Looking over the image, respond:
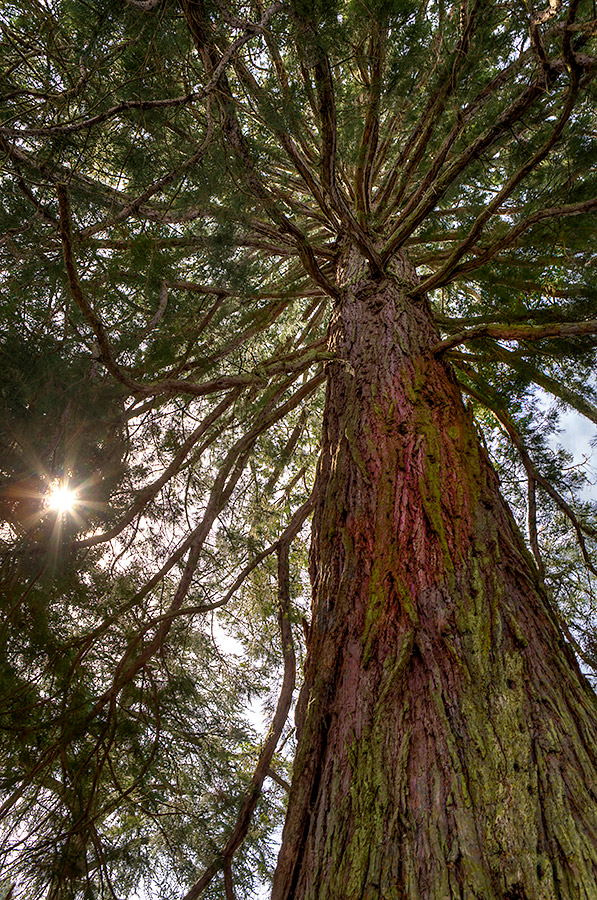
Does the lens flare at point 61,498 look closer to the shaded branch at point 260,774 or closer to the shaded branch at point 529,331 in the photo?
the shaded branch at point 260,774

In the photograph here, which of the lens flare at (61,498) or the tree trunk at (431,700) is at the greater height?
the lens flare at (61,498)

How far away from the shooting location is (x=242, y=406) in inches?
139

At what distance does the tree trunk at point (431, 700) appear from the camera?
3.26 ft

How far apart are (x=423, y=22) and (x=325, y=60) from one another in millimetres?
1494

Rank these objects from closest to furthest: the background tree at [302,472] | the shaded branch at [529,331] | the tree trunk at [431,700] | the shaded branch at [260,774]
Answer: the tree trunk at [431,700] < the background tree at [302,472] < the shaded branch at [529,331] < the shaded branch at [260,774]

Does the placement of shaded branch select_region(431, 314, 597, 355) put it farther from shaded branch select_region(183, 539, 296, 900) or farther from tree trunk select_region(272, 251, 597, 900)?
shaded branch select_region(183, 539, 296, 900)

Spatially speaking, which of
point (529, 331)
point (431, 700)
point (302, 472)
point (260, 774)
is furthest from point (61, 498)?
point (529, 331)

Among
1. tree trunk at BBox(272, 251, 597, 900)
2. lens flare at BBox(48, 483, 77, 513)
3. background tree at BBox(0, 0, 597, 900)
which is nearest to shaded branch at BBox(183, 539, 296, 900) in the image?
background tree at BBox(0, 0, 597, 900)

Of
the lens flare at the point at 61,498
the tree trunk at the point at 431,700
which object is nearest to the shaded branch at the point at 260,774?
the tree trunk at the point at 431,700

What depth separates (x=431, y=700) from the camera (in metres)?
1.26

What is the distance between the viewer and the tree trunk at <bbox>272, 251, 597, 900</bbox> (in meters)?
0.99

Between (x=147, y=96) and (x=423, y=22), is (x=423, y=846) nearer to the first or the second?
(x=147, y=96)

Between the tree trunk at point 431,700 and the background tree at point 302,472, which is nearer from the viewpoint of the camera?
the tree trunk at point 431,700

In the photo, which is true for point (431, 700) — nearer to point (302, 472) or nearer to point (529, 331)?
point (529, 331)
